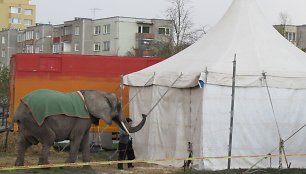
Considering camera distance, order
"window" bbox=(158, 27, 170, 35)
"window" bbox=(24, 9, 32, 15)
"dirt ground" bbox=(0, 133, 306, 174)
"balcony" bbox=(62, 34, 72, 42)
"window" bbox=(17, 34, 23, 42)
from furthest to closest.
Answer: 1. "window" bbox=(24, 9, 32, 15)
2. "window" bbox=(17, 34, 23, 42)
3. "balcony" bbox=(62, 34, 72, 42)
4. "window" bbox=(158, 27, 170, 35)
5. "dirt ground" bbox=(0, 133, 306, 174)

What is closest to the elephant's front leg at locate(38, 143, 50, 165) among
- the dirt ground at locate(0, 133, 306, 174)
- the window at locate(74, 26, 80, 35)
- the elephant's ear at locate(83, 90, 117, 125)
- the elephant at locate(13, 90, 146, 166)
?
the elephant at locate(13, 90, 146, 166)

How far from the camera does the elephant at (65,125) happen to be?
46.8 feet

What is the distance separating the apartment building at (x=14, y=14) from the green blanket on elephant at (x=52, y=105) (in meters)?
112

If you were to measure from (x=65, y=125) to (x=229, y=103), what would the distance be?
4172 millimetres

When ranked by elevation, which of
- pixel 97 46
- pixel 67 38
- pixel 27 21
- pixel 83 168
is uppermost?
pixel 27 21

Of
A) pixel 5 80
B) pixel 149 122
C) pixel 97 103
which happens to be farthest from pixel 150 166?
pixel 5 80

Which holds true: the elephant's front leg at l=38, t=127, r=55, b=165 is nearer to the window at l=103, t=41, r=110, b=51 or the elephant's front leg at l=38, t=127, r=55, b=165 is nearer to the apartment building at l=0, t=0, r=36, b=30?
the window at l=103, t=41, r=110, b=51

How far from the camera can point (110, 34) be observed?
8106 cm

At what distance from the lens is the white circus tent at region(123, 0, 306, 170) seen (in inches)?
619

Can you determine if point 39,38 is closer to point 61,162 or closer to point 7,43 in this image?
point 7,43

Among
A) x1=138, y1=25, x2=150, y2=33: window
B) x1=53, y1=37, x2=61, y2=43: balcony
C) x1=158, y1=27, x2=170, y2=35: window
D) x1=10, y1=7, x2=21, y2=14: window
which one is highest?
x1=10, y1=7, x2=21, y2=14: window

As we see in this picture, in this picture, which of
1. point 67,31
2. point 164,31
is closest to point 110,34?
point 164,31

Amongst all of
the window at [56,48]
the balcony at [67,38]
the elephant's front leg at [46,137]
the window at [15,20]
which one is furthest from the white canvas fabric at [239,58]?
the window at [15,20]

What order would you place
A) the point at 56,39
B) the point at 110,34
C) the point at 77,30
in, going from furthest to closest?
the point at 56,39 → the point at 77,30 → the point at 110,34
